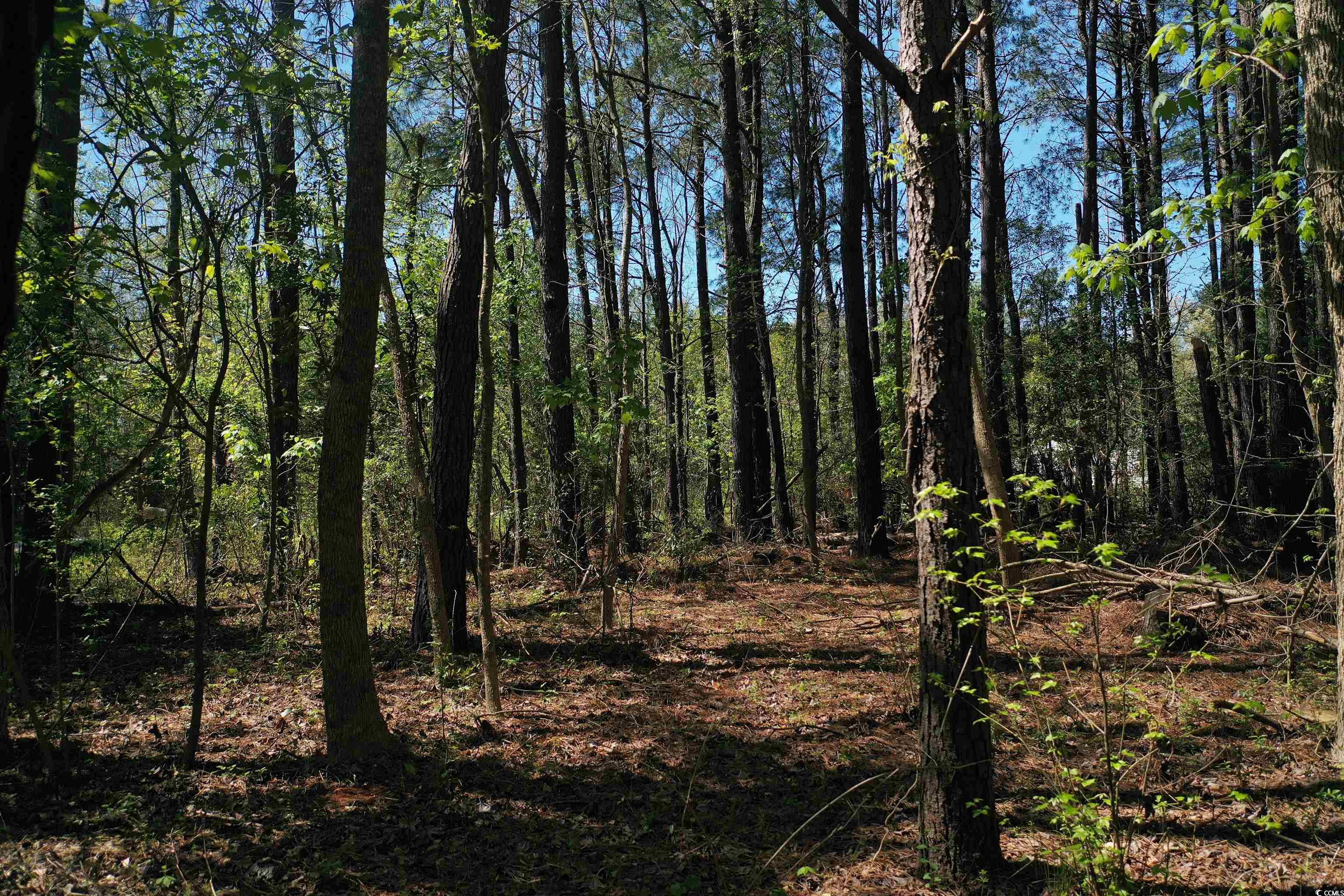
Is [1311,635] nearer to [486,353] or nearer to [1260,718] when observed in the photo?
[1260,718]

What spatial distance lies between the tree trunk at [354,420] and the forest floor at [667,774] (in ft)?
1.53

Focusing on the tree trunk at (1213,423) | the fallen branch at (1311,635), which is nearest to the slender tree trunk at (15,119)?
the fallen branch at (1311,635)

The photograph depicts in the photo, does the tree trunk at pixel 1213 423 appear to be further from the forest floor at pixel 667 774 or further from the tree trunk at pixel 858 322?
the forest floor at pixel 667 774

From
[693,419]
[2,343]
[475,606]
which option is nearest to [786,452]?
[693,419]

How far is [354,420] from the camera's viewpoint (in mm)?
4926

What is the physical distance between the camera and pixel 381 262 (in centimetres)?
510

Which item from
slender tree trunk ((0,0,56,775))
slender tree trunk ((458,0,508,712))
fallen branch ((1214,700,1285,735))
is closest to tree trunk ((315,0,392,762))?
slender tree trunk ((458,0,508,712))

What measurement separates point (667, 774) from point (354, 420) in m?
3.24

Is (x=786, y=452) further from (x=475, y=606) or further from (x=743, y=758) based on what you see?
(x=743, y=758)

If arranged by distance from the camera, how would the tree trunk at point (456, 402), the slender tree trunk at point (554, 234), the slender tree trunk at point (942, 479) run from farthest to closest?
1. the slender tree trunk at point (554, 234)
2. the tree trunk at point (456, 402)
3. the slender tree trunk at point (942, 479)

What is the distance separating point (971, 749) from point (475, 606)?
6.72 metres

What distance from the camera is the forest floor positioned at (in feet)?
12.6

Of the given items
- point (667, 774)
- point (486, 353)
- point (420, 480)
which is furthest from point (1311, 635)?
point (420, 480)

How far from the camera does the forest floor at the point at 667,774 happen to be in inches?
152
